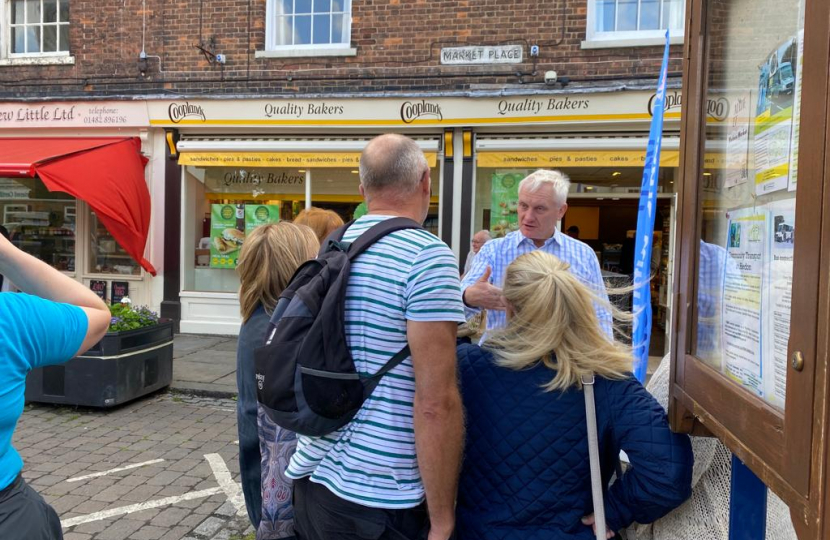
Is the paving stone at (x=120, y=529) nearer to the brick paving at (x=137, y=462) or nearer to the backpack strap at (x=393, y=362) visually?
the brick paving at (x=137, y=462)

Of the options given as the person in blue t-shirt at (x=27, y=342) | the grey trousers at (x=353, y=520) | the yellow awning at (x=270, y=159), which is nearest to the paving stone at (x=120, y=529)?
the person in blue t-shirt at (x=27, y=342)

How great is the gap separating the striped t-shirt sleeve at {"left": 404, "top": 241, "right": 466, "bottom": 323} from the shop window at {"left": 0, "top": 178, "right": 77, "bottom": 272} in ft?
32.8

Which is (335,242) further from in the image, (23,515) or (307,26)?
(307,26)

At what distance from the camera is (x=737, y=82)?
1261 mm

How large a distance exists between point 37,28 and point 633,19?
31.3 ft

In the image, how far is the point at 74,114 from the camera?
9.20 meters

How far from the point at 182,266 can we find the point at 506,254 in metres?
7.37

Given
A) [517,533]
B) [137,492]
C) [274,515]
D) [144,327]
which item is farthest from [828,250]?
[144,327]

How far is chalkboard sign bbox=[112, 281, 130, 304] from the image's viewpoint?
31.0ft

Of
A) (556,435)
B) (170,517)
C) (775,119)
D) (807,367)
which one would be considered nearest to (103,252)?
(170,517)

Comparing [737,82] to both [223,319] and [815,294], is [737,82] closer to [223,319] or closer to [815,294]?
[815,294]

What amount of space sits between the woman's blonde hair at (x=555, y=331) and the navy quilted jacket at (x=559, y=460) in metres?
0.04

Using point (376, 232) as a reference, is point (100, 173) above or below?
above

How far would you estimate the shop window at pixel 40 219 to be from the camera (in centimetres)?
977
